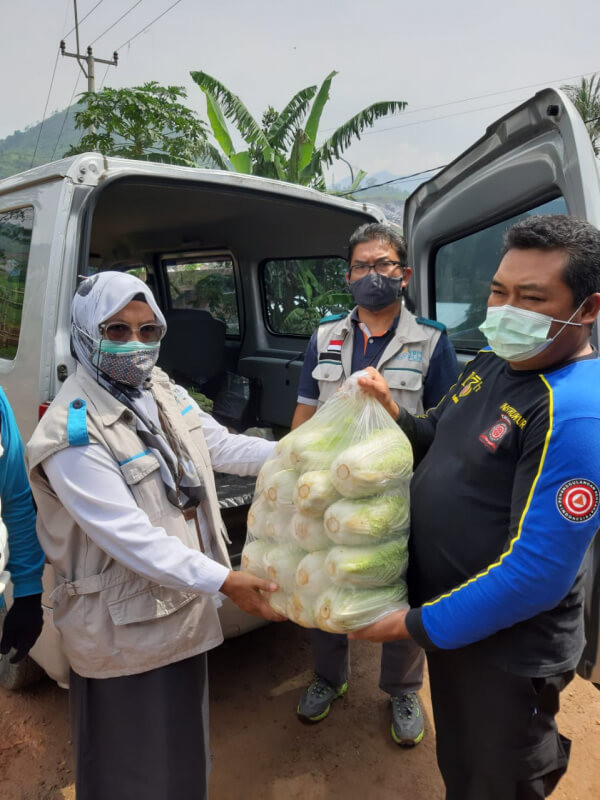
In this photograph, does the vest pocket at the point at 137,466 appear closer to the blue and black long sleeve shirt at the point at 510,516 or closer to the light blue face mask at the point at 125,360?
the light blue face mask at the point at 125,360

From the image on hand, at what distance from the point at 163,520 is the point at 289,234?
3439 mm

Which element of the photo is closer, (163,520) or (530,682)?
(530,682)

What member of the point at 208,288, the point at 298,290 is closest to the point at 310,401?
the point at 298,290

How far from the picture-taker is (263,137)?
10.7 meters

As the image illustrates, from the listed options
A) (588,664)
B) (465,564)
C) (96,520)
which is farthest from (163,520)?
(588,664)

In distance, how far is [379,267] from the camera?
2.46 meters

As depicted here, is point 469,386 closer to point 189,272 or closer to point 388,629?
point 388,629

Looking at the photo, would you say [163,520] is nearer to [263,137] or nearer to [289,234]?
[289,234]

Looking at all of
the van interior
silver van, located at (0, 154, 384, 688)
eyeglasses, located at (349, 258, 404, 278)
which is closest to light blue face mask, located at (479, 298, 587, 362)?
eyeglasses, located at (349, 258, 404, 278)

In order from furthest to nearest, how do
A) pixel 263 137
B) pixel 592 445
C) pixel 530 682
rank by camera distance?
pixel 263 137, pixel 530 682, pixel 592 445

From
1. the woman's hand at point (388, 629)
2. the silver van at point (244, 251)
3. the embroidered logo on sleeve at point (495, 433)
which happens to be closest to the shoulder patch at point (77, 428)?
the silver van at point (244, 251)

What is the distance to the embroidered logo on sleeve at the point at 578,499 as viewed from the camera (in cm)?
113

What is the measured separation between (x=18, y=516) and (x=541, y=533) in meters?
1.45

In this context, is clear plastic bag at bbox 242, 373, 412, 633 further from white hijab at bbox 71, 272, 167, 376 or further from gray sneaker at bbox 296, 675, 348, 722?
gray sneaker at bbox 296, 675, 348, 722
